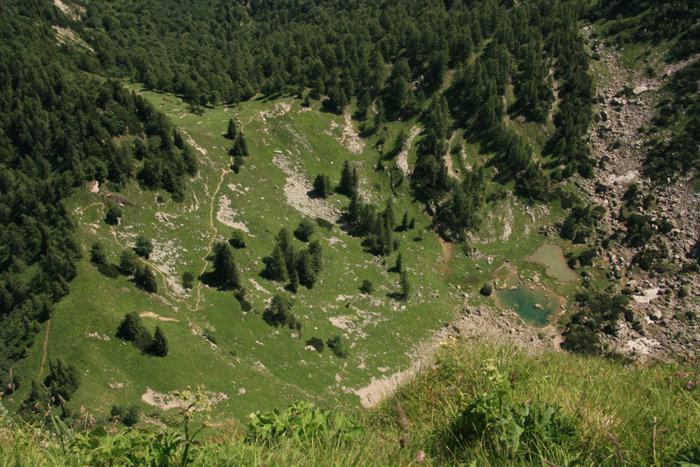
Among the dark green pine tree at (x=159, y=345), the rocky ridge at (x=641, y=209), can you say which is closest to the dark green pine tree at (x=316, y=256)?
the dark green pine tree at (x=159, y=345)

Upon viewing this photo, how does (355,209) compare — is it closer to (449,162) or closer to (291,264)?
(291,264)

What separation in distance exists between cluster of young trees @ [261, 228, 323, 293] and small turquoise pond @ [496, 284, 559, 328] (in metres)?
44.3

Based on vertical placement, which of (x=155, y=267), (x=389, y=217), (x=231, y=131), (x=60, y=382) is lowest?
(x=60, y=382)

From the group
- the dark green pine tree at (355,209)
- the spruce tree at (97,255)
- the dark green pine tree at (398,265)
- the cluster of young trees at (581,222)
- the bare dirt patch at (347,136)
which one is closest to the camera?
the spruce tree at (97,255)

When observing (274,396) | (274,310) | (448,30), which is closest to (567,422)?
(274,396)

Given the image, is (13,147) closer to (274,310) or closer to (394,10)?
(274,310)

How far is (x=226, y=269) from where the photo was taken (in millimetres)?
63375

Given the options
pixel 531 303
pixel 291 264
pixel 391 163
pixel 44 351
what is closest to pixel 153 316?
pixel 44 351

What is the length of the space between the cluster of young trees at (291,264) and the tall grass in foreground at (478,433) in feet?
205

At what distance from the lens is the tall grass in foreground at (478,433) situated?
16.1 feet

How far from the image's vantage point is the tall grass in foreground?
492cm

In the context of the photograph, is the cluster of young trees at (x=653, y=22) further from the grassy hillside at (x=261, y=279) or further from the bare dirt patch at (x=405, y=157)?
the bare dirt patch at (x=405, y=157)

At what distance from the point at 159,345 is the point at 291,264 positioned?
2775 centimetres

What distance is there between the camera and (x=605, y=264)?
309 ft
